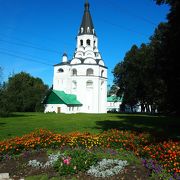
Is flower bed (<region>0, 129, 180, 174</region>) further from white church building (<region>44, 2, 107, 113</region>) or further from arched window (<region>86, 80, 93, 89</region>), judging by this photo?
arched window (<region>86, 80, 93, 89</region>)

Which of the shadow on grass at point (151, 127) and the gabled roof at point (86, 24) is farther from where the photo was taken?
the gabled roof at point (86, 24)

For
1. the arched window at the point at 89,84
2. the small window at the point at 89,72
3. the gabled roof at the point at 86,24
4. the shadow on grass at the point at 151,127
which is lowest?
the shadow on grass at the point at 151,127

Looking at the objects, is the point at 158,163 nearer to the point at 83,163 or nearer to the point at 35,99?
the point at 83,163

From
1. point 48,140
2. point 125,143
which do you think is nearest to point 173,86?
point 125,143

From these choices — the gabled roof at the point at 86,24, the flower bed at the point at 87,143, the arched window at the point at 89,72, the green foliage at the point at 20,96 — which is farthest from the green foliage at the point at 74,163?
the gabled roof at the point at 86,24

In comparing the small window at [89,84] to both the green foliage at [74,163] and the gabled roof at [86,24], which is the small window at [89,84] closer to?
the gabled roof at [86,24]

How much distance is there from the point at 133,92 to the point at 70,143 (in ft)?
159

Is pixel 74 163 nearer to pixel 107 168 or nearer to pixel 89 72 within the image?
pixel 107 168

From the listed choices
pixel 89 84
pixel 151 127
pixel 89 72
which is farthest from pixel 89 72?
pixel 151 127

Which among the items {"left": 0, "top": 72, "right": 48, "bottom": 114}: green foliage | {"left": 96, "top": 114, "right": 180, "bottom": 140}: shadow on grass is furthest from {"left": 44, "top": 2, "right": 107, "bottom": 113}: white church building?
{"left": 96, "top": 114, "right": 180, "bottom": 140}: shadow on grass

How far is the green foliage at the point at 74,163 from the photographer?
6.74 metres

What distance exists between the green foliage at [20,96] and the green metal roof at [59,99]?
1701mm

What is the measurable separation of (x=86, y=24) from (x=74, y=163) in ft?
188

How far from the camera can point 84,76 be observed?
197 ft
